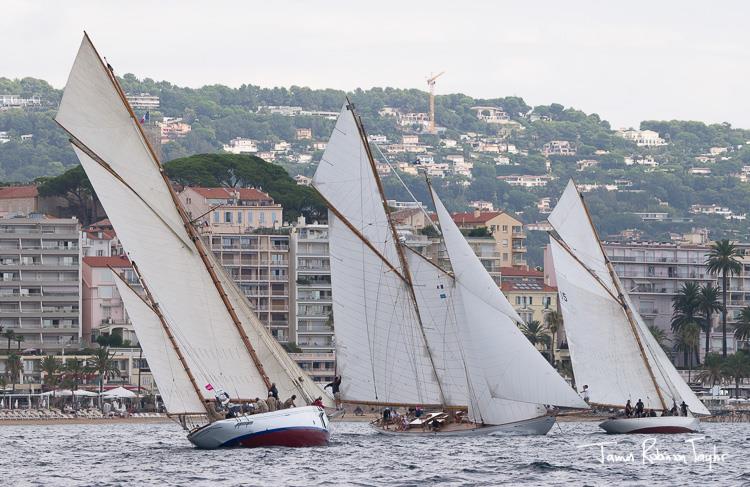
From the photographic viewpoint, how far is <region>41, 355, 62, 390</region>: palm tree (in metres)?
174

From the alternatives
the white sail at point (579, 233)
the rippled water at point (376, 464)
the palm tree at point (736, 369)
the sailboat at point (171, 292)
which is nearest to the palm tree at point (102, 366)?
the palm tree at point (736, 369)

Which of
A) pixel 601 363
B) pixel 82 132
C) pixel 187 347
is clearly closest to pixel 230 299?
pixel 187 347

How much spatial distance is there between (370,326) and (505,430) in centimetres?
884

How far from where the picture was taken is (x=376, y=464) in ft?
247

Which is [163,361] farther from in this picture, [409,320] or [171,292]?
[409,320]

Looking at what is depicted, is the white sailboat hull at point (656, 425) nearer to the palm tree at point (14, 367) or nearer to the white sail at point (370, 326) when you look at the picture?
the white sail at point (370, 326)

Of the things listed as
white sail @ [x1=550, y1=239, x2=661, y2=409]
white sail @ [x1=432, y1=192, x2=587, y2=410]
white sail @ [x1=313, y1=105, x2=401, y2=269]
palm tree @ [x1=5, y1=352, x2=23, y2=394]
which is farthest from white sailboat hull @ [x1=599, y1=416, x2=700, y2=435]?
palm tree @ [x1=5, y1=352, x2=23, y2=394]

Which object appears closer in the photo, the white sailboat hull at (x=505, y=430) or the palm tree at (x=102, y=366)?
the white sailboat hull at (x=505, y=430)

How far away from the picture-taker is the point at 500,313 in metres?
92.2

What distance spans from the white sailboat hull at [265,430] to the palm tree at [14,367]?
101 m

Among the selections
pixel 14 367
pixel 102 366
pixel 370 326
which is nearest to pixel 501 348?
pixel 370 326

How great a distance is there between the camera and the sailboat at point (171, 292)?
2948 inches

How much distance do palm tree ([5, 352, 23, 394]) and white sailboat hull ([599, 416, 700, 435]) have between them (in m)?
85.5
